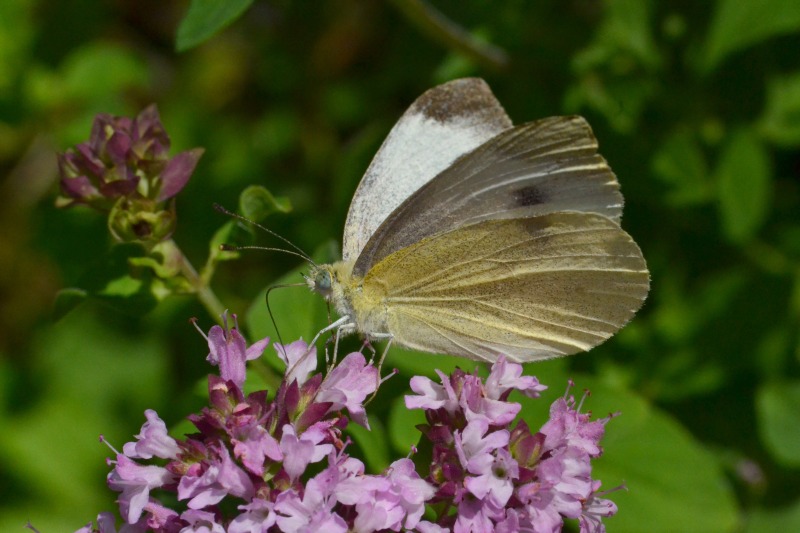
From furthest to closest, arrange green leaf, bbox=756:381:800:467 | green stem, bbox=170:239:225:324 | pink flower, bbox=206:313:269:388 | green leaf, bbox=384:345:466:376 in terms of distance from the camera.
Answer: green leaf, bbox=756:381:800:467 → green leaf, bbox=384:345:466:376 → green stem, bbox=170:239:225:324 → pink flower, bbox=206:313:269:388

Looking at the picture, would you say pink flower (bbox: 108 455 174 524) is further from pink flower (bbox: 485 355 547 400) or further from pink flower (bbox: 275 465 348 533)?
pink flower (bbox: 485 355 547 400)

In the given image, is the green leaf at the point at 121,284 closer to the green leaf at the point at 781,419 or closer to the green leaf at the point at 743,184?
the green leaf at the point at 743,184

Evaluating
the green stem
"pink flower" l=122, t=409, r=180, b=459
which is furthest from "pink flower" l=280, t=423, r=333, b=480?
the green stem

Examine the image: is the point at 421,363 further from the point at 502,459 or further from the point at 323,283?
the point at 502,459

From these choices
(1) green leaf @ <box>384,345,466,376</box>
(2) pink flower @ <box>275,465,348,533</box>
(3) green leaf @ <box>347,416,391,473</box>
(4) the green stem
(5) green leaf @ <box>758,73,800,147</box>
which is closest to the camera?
(2) pink flower @ <box>275,465,348,533</box>

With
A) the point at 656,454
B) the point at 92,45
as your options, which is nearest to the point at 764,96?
the point at 656,454

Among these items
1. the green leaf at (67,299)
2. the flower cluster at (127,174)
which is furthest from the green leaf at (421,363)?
the green leaf at (67,299)
